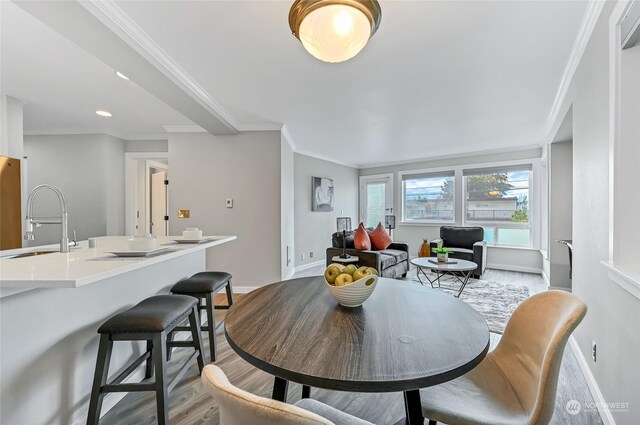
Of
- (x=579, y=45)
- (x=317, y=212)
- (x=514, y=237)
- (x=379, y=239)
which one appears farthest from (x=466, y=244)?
(x=579, y=45)

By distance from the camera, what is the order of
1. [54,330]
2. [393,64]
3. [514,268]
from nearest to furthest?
1. [54,330]
2. [393,64]
3. [514,268]

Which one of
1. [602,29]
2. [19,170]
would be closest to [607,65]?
[602,29]

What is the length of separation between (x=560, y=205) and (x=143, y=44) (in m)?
4.88

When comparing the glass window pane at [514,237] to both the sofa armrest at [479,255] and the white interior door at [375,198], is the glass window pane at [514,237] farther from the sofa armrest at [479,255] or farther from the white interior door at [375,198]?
the white interior door at [375,198]

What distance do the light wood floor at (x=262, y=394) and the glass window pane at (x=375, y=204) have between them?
17.0 ft

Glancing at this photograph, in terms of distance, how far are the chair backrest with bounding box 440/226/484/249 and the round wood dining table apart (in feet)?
14.0

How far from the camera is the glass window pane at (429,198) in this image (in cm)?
600

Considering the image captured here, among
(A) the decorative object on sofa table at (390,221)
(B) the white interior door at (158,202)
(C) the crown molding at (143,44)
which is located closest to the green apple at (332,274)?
(C) the crown molding at (143,44)

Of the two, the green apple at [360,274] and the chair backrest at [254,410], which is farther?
the green apple at [360,274]

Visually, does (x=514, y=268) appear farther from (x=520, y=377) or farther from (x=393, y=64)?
(x=520, y=377)

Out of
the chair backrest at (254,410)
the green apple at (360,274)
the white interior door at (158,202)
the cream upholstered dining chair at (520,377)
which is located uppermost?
the white interior door at (158,202)

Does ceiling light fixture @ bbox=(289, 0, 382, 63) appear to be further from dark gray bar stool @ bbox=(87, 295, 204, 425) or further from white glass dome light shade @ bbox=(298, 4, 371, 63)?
dark gray bar stool @ bbox=(87, 295, 204, 425)

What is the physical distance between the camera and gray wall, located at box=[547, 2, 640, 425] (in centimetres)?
126

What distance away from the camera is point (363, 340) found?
0.85 m
